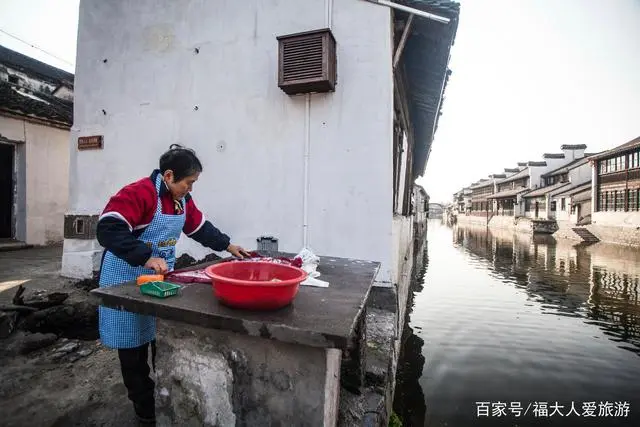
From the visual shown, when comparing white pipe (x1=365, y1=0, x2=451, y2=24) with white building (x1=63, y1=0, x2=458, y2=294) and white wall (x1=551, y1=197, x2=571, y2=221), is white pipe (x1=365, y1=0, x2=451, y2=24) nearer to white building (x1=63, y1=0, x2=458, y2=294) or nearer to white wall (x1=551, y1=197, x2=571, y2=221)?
white building (x1=63, y1=0, x2=458, y2=294)

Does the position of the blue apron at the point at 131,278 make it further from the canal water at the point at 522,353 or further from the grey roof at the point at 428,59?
the grey roof at the point at 428,59

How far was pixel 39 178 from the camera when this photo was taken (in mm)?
9812

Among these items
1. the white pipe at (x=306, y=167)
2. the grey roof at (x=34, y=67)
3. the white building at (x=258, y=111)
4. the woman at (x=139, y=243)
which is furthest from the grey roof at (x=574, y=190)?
the grey roof at (x=34, y=67)

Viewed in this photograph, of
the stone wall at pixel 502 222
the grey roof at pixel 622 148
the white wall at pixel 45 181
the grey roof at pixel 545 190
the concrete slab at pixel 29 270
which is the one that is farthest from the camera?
the stone wall at pixel 502 222

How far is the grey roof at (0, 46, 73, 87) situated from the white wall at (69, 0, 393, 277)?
1105cm

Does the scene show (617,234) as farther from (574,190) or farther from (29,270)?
(29,270)

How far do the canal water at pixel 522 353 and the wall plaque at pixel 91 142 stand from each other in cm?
689

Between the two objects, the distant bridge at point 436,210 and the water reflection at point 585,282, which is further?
the distant bridge at point 436,210

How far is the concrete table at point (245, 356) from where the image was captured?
66.3 inches

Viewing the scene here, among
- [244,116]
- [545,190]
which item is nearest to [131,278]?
[244,116]

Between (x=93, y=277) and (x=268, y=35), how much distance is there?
5225mm

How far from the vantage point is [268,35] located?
5012 mm

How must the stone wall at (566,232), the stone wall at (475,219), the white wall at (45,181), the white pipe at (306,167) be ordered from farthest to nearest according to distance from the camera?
the stone wall at (475,219) < the stone wall at (566,232) < the white wall at (45,181) < the white pipe at (306,167)

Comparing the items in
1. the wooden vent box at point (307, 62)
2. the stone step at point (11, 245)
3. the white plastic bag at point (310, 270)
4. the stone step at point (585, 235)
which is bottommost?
the stone step at point (585, 235)
